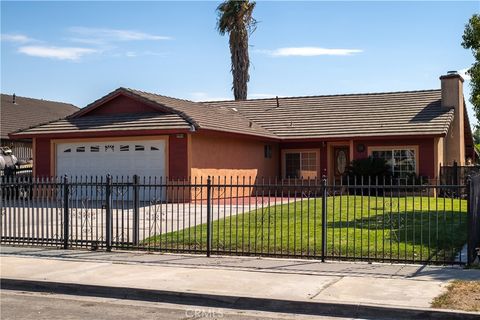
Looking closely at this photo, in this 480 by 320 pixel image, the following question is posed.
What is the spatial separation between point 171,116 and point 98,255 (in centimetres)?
1211

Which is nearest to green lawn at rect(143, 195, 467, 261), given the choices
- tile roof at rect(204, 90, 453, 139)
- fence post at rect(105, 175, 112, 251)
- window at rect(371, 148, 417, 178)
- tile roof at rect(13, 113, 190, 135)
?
fence post at rect(105, 175, 112, 251)

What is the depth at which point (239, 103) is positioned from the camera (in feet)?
116

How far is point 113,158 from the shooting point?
24.5 metres

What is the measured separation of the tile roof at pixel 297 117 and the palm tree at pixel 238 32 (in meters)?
11.8

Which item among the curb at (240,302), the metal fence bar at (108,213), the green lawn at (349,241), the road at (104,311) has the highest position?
the metal fence bar at (108,213)

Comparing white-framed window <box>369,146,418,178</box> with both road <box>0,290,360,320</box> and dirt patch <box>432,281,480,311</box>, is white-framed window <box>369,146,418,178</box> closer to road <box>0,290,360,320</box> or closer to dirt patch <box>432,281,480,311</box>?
dirt patch <box>432,281,480,311</box>

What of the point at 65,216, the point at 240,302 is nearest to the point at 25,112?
the point at 65,216

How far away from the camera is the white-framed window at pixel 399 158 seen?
2712 cm

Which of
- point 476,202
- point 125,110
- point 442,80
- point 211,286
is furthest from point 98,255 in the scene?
point 442,80

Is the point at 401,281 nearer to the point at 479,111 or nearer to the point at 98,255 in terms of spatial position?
the point at 98,255

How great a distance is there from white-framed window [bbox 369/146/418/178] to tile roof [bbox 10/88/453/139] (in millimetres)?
944

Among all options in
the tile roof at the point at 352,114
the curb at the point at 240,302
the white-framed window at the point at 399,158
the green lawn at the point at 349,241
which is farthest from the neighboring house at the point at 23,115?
the curb at the point at 240,302

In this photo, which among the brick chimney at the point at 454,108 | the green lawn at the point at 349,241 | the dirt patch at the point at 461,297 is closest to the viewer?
the dirt patch at the point at 461,297

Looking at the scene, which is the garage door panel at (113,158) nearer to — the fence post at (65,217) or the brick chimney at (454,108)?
the fence post at (65,217)
